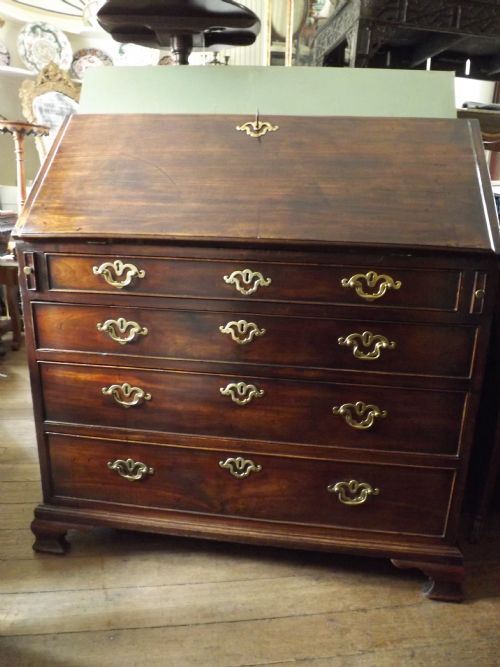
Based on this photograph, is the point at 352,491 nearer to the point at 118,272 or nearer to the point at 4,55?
the point at 118,272

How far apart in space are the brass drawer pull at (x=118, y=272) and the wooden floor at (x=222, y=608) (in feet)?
2.51

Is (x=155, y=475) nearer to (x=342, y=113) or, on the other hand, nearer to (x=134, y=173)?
(x=134, y=173)

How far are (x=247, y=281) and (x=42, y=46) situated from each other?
2.80 metres

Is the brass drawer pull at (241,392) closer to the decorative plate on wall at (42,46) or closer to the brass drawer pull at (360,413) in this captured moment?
the brass drawer pull at (360,413)

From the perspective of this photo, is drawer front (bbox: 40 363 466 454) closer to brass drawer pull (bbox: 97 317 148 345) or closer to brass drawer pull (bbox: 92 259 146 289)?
brass drawer pull (bbox: 97 317 148 345)

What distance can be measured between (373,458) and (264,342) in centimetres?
38

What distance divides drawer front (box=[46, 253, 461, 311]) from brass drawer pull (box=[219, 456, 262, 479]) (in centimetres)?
41

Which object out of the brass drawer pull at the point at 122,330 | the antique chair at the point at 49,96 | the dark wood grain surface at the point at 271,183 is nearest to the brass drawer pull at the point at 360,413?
the dark wood grain surface at the point at 271,183

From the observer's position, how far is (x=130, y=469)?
1214 millimetres

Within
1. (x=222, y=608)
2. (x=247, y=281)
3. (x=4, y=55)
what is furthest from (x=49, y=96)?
(x=222, y=608)

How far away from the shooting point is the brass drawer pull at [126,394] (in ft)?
3.77

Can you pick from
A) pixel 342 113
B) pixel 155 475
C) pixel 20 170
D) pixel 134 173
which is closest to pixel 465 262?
pixel 342 113

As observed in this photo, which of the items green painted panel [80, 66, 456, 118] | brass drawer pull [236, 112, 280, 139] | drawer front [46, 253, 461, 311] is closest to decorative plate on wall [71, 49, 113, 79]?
green painted panel [80, 66, 456, 118]

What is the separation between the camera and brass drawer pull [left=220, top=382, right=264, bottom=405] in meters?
1.10
